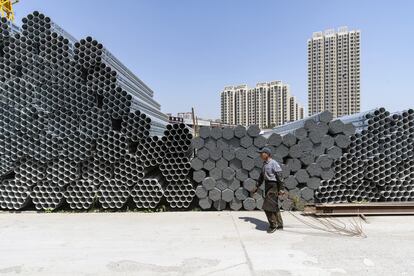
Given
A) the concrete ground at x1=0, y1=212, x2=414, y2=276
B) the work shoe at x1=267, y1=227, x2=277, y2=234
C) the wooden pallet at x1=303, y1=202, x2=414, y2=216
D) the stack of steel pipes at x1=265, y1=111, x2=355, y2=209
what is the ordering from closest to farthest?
the concrete ground at x1=0, y1=212, x2=414, y2=276 < the work shoe at x1=267, y1=227, x2=277, y2=234 < the wooden pallet at x1=303, y1=202, x2=414, y2=216 < the stack of steel pipes at x1=265, y1=111, x2=355, y2=209

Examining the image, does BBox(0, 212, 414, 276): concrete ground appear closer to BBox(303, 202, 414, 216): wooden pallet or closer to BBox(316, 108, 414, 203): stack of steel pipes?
BBox(303, 202, 414, 216): wooden pallet

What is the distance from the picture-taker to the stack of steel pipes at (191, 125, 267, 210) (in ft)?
29.1

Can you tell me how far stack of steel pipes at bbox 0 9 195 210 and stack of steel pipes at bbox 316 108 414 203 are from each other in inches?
162

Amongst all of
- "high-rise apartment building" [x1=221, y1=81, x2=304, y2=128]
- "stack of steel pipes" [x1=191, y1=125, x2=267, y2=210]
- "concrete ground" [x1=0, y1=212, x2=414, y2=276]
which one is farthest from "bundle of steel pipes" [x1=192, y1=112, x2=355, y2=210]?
"high-rise apartment building" [x1=221, y1=81, x2=304, y2=128]

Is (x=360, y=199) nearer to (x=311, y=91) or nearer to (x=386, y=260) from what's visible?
(x=386, y=260)

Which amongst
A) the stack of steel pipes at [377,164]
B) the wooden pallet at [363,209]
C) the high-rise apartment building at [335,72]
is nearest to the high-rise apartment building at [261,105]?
the high-rise apartment building at [335,72]

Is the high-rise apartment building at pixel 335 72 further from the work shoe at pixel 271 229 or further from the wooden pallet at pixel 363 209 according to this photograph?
the work shoe at pixel 271 229

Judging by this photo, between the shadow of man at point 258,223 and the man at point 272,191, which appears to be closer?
the man at point 272,191

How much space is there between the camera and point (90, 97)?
902cm

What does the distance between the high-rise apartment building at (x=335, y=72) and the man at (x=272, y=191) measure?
4305 cm

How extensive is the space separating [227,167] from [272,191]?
2223 mm

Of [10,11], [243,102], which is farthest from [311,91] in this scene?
[10,11]

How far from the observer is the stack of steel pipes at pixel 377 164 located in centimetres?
887

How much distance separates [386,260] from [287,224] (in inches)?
101
